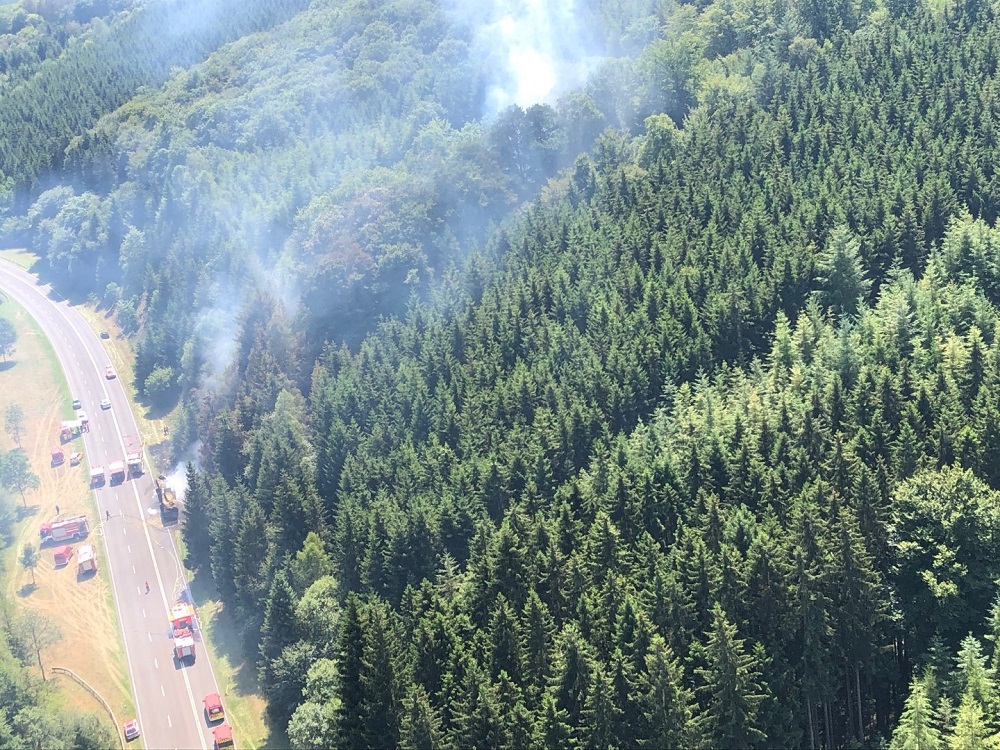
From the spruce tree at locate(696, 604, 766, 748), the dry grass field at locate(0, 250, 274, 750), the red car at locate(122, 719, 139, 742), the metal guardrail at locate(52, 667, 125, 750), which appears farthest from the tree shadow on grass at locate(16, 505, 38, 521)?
the spruce tree at locate(696, 604, 766, 748)

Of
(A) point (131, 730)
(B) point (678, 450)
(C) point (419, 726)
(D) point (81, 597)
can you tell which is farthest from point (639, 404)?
(D) point (81, 597)

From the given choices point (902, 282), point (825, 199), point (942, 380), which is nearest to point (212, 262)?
point (825, 199)

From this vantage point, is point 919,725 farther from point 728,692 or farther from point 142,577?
point 142,577

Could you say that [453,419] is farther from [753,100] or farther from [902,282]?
[753,100]

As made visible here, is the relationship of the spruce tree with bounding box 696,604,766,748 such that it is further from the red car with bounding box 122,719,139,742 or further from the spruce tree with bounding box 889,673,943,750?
the red car with bounding box 122,719,139,742

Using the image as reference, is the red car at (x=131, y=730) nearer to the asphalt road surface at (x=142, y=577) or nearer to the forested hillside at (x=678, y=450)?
the asphalt road surface at (x=142, y=577)

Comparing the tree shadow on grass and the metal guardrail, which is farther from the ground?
the tree shadow on grass
